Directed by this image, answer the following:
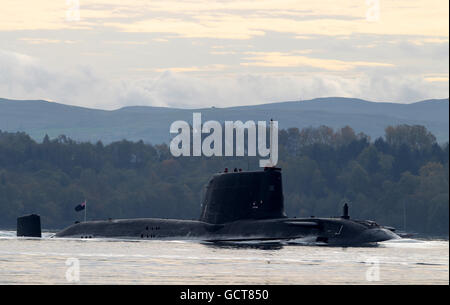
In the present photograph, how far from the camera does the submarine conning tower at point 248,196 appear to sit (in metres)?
64.5

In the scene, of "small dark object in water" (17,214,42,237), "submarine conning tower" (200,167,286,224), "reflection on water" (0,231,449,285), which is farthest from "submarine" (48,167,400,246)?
"small dark object in water" (17,214,42,237)

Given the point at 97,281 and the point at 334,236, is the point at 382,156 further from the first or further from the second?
the point at 97,281

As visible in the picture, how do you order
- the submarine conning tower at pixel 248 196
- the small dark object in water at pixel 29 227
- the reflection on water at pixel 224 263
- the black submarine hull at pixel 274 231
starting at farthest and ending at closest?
1. the small dark object in water at pixel 29 227
2. the submarine conning tower at pixel 248 196
3. the black submarine hull at pixel 274 231
4. the reflection on water at pixel 224 263

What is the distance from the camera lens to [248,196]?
6500 centimetres

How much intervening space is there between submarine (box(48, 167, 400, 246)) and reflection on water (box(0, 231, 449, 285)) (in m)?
1.11

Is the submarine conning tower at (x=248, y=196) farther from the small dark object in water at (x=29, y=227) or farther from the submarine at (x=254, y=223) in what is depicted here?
the small dark object in water at (x=29, y=227)

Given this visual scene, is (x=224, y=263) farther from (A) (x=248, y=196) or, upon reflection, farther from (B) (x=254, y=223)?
(A) (x=248, y=196)

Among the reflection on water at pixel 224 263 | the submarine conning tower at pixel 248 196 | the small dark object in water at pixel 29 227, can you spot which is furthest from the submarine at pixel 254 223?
the small dark object in water at pixel 29 227

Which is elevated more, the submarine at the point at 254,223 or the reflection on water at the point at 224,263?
the submarine at the point at 254,223

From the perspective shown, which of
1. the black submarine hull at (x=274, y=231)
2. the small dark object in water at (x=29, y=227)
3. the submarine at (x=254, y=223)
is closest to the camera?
the black submarine hull at (x=274, y=231)

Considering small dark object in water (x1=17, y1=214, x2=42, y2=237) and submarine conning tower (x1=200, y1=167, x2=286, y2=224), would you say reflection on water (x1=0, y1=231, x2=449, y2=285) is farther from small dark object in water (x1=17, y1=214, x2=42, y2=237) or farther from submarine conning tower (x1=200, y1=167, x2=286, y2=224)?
small dark object in water (x1=17, y1=214, x2=42, y2=237)

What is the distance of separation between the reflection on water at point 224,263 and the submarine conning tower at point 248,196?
3.31 m
